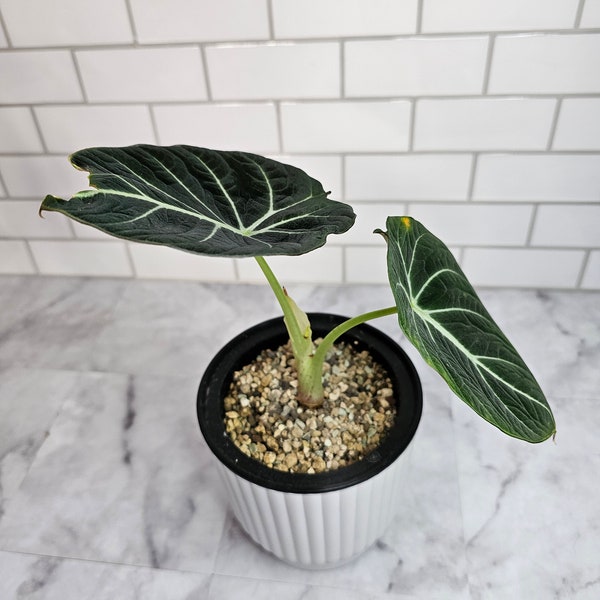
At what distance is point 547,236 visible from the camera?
1245 millimetres

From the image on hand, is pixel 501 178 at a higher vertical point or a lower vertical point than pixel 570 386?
higher

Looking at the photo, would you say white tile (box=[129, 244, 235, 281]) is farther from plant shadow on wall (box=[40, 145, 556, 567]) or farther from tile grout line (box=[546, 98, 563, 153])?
tile grout line (box=[546, 98, 563, 153])

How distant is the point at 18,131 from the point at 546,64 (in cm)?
97

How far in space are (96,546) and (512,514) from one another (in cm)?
63

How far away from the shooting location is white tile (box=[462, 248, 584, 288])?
1.28 metres

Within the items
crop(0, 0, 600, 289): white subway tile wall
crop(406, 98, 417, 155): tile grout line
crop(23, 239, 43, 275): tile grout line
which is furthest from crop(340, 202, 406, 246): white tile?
crop(23, 239, 43, 275): tile grout line

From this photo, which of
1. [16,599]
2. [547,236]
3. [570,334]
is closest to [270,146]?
[547,236]

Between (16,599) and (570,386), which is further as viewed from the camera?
(570,386)

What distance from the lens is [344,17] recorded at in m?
1.03

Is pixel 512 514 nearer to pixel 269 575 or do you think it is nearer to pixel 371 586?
pixel 371 586

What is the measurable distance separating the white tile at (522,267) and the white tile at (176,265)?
1.68ft

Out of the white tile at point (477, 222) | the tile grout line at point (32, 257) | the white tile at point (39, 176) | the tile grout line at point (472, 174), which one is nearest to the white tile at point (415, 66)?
the tile grout line at point (472, 174)

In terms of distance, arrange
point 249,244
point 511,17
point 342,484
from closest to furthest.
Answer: point 249,244 < point 342,484 < point 511,17

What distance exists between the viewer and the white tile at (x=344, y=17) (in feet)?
3.32
